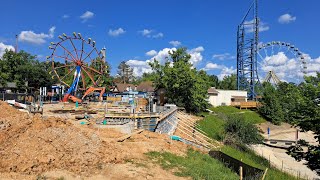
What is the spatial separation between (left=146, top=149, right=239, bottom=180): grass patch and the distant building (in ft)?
159

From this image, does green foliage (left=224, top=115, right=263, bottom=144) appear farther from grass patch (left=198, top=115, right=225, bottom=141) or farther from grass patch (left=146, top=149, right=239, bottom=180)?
grass patch (left=146, top=149, right=239, bottom=180)

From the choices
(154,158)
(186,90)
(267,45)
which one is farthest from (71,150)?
(267,45)

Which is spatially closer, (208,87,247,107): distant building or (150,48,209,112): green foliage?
(150,48,209,112): green foliage

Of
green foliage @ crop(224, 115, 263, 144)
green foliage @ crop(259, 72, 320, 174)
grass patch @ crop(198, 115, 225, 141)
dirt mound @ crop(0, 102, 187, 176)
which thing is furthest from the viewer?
grass patch @ crop(198, 115, 225, 141)


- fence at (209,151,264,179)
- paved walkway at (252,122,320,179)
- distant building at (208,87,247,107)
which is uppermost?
distant building at (208,87,247,107)

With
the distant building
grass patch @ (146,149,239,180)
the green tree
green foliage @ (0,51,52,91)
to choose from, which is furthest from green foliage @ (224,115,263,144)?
the green tree

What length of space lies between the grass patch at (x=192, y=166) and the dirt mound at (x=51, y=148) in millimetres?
871

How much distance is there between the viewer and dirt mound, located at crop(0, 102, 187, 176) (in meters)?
10.7

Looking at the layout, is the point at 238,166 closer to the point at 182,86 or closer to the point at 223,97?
the point at 182,86

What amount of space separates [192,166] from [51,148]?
6.24m

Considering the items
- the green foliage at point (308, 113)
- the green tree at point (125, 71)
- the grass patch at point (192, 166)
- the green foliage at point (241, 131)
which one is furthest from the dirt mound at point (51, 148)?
the green tree at point (125, 71)

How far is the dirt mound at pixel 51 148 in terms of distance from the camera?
1066cm

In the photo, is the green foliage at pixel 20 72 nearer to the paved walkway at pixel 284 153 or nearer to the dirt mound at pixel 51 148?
the paved walkway at pixel 284 153

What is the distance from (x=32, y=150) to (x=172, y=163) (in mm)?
6066
